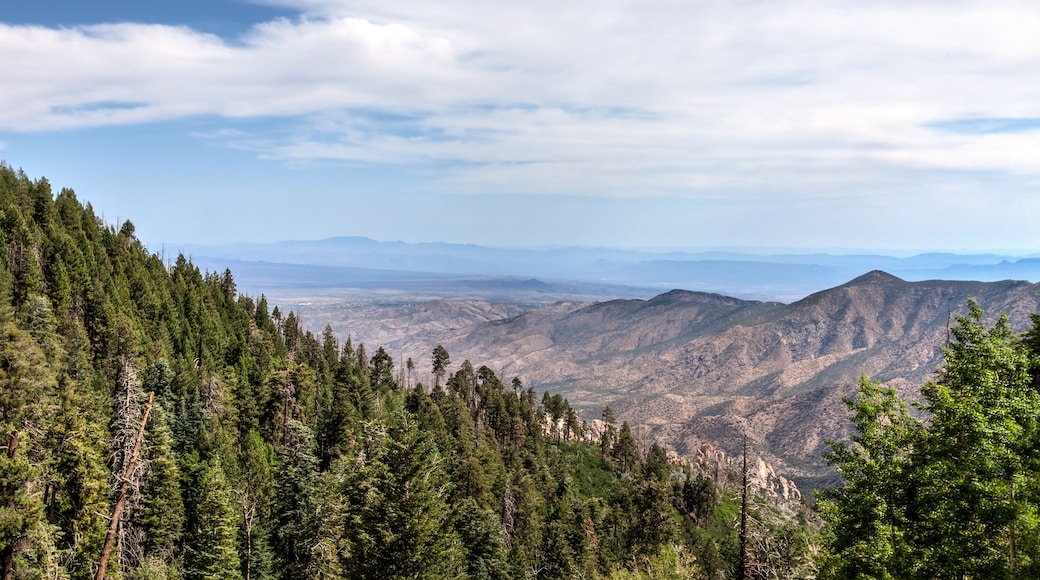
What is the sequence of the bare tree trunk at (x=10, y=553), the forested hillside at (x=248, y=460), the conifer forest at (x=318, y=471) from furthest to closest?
1. the forested hillside at (x=248, y=460)
2. the bare tree trunk at (x=10, y=553)
3. the conifer forest at (x=318, y=471)

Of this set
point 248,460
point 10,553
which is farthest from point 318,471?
point 10,553

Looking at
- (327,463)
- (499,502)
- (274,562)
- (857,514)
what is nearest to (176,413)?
(327,463)

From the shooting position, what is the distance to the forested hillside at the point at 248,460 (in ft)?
94.5

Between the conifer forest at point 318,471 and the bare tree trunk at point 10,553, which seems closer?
the conifer forest at point 318,471

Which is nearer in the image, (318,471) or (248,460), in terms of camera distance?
(318,471)

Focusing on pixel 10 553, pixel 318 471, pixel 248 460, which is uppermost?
pixel 10 553

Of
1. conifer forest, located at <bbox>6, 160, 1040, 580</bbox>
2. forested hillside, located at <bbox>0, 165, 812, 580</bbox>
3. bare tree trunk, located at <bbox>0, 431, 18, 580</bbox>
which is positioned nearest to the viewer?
conifer forest, located at <bbox>6, 160, 1040, 580</bbox>

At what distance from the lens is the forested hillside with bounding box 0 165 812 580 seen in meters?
28.8

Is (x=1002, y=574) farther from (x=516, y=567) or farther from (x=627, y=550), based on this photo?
(x=627, y=550)

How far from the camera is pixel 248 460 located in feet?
209

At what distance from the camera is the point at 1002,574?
20.7 meters

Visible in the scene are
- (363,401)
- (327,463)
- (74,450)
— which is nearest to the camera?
(74,450)

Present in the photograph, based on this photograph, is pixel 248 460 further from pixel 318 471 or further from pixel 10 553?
pixel 10 553

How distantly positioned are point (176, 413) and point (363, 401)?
3717 centimetres
